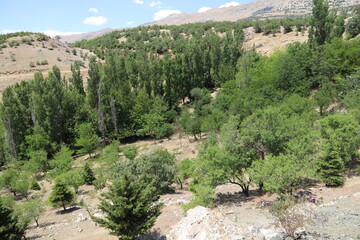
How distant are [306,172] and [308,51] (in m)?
35.1

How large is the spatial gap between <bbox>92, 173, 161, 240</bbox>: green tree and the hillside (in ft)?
192

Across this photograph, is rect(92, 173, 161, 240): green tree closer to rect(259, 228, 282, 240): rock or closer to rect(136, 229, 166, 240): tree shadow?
rect(136, 229, 166, 240): tree shadow

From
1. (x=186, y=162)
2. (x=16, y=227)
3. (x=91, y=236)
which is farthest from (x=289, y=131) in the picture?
(x=16, y=227)

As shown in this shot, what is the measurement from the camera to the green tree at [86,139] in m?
41.9

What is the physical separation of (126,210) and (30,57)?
77.1m

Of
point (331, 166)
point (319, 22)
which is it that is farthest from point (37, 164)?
point (319, 22)

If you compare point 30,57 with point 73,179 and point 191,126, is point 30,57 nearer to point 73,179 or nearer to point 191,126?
point 191,126

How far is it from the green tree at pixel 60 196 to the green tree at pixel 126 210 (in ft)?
35.4

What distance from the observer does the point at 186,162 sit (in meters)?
28.2

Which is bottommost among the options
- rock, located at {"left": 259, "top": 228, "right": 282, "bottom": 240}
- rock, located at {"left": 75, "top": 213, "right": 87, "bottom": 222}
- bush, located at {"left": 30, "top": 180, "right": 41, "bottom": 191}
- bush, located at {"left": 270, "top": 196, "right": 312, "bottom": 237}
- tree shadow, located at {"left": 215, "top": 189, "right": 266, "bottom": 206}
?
bush, located at {"left": 30, "top": 180, "right": 41, "bottom": 191}

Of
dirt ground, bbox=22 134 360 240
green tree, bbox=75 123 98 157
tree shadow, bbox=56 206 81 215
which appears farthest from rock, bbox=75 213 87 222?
green tree, bbox=75 123 98 157

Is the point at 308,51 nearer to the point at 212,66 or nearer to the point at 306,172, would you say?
the point at 212,66

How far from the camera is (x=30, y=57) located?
243ft

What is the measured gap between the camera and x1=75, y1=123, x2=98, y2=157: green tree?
41.9m
